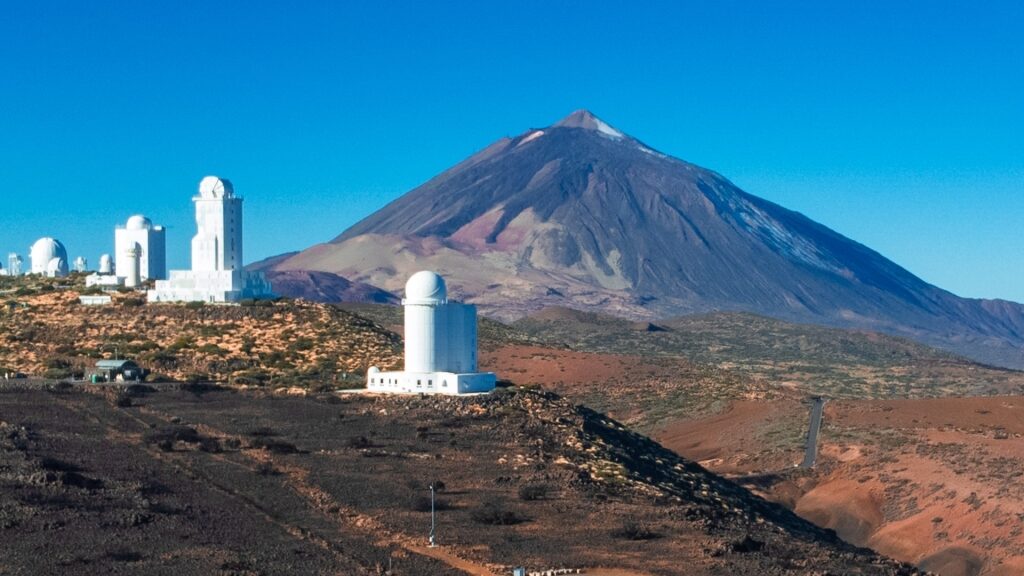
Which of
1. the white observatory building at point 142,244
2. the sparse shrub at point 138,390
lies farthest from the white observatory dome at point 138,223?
the sparse shrub at point 138,390

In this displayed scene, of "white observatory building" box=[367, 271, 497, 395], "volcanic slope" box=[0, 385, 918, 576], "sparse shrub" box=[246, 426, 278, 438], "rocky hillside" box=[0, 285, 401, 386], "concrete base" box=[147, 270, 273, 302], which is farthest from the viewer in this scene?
"concrete base" box=[147, 270, 273, 302]

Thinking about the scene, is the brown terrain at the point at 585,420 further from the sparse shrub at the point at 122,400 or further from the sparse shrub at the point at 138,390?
the sparse shrub at the point at 138,390

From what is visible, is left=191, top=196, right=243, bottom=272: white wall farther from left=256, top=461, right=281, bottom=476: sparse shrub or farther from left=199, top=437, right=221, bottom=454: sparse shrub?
left=256, top=461, right=281, bottom=476: sparse shrub

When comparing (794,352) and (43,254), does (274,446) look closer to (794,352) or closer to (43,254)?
(43,254)

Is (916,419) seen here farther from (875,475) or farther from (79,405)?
(79,405)

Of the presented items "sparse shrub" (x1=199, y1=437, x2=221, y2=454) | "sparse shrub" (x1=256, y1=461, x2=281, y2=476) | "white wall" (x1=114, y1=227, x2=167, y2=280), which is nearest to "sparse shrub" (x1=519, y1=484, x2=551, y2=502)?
"sparse shrub" (x1=256, y1=461, x2=281, y2=476)

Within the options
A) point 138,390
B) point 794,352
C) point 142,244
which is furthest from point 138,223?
point 794,352

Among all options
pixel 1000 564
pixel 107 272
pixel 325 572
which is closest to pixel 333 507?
pixel 325 572
